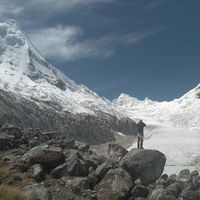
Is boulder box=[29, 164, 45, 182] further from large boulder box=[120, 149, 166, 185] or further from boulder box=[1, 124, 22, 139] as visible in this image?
boulder box=[1, 124, 22, 139]

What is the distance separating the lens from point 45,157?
23109 mm

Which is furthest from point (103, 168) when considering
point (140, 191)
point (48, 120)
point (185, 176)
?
point (48, 120)

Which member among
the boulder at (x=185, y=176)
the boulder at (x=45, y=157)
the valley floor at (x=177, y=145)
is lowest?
the boulder at (x=185, y=176)

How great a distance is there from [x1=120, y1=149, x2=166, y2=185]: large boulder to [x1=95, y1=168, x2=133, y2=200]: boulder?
1.00 metres

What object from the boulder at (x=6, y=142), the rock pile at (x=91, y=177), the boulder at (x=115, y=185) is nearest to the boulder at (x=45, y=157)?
the rock pile at (x=91, y=177)

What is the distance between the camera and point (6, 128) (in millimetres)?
29125

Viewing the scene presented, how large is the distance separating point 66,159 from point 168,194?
5.13 metres

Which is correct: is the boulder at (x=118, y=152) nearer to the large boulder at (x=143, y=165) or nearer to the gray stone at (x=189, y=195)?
the large boulder at (x=143, y=165)

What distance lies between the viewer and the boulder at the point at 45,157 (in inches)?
908

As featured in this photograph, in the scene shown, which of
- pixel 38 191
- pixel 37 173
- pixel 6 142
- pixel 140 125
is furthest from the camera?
pixel 140 125

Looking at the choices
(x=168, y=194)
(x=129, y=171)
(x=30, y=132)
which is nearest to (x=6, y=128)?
(x=30, y=132)

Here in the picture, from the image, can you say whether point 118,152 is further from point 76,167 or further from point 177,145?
point 177,145

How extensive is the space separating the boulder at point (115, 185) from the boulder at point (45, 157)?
2408mm

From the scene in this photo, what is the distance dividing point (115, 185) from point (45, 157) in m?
3.57
